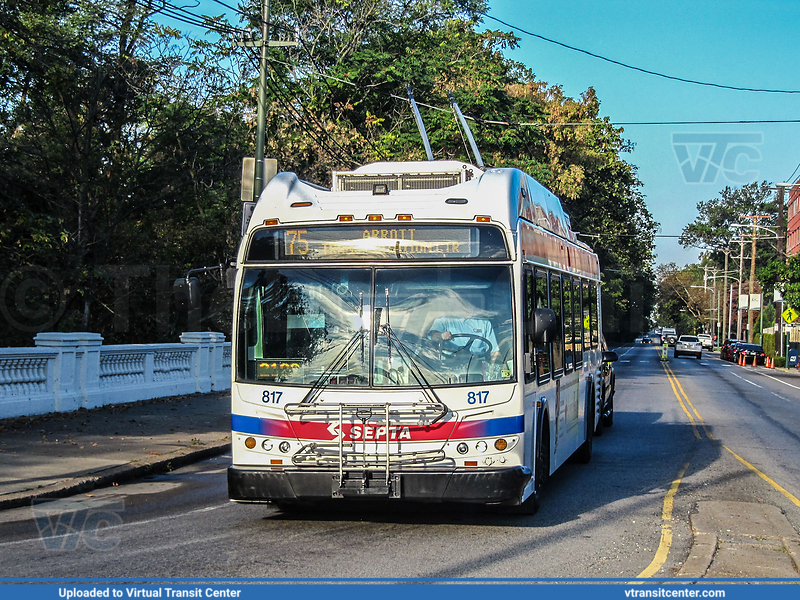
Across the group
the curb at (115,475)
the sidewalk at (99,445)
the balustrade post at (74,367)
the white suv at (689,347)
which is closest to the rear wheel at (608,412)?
the sidewalk at (99,445)

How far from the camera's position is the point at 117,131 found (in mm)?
24859

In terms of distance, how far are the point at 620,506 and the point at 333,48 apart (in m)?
25.6

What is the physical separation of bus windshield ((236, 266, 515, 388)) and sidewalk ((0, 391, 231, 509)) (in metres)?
3.49

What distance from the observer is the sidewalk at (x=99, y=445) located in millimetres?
10562

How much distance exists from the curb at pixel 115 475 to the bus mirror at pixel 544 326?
5.51 metres

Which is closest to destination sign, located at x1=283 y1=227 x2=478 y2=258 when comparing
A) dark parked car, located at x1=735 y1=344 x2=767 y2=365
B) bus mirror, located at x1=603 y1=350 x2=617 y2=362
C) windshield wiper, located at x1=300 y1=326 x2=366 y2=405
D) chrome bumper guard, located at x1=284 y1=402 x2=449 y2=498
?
windshield wiper, located at x1=300 y1=326 x2=366 y2=405

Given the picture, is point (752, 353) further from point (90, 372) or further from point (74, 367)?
point (74, 367)

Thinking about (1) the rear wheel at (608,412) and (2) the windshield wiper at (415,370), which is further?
(1) the rear wheel at (608,412)

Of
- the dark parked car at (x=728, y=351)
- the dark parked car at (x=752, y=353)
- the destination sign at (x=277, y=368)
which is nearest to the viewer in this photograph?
the destination sign at (x=277, y=368)

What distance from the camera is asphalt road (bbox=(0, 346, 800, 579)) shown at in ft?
22.2

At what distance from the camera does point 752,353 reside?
6284cm

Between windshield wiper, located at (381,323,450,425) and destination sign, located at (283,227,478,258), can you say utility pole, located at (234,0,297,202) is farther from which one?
windshield wiper, located at (381,323,450,425)

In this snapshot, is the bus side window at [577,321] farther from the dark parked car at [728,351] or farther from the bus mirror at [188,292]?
the dark parked car at [728,351]

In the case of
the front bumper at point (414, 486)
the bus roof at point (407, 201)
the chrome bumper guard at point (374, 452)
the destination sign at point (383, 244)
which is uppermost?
the bus roof at point (407, 201)
